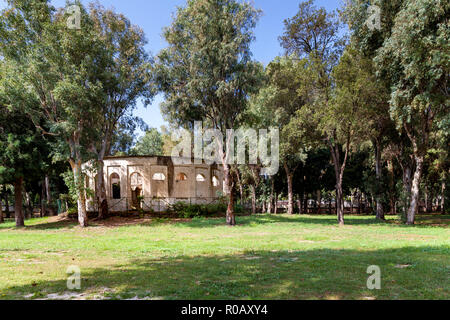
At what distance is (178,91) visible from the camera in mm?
21672

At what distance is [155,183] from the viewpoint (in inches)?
1114

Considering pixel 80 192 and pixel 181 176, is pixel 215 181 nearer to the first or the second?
pixel 181 176

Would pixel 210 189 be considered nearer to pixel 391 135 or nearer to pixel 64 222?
pixel 64 222

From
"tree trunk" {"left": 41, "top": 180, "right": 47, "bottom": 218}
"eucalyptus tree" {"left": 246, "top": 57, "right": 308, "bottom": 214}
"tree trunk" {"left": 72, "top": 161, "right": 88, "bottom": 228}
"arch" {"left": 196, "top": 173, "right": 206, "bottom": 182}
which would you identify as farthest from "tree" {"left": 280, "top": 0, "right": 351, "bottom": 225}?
"tree trunk" {"left": 41, "top": 180, "right": 47, "bottom": 218}

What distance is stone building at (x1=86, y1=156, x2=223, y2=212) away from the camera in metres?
26.8

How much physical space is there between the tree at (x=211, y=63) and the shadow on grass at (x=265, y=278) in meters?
13.0

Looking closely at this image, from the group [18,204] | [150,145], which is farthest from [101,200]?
[150,145]

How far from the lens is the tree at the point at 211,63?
20.0 m

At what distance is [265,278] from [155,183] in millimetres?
23238

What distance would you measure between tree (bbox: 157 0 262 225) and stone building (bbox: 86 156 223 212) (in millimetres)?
7539

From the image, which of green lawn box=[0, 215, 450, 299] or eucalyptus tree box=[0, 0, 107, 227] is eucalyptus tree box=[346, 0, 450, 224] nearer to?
green lawn box=[0, 215, 450, 299]

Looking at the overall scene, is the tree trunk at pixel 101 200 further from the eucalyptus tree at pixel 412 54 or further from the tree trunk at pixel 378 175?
the tree trunk at pixel 378 175

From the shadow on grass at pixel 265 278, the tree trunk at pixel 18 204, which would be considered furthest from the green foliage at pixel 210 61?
the shadow on grass at pixel 265 278

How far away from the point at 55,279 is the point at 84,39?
1730 cm
